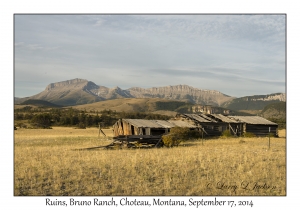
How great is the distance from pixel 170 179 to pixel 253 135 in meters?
37.0

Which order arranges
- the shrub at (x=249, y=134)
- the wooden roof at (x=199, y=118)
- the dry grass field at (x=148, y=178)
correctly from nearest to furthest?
the dry grass field at (x=148, y=178) → the shrub at (x=249, y=134) → the wooden roof at (x=199, y=118)

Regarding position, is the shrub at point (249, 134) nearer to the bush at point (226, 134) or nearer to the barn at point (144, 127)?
the bush at point (226, 134)

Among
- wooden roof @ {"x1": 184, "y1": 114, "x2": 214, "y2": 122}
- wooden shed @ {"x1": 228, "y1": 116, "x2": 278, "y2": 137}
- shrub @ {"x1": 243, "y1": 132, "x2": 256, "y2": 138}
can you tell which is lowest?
shrub @ {"x1": 243, "y1": 132, "x2": 256, "y2": 138}

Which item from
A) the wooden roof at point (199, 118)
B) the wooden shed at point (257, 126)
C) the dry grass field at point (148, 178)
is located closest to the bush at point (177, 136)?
the wooden roof at point (199, 118)

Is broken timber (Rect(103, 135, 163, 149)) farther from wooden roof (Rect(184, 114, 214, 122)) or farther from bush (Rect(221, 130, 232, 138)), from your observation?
bush (Rect(221, 130, 232, 138))

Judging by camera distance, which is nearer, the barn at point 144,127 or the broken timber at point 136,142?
the broken timber at point 136,142

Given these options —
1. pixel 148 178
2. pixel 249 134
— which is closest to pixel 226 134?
pixel 249 134

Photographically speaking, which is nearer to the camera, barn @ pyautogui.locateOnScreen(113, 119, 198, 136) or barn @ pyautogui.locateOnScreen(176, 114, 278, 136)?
barn @ pyautogui.locateOnScreen(113, 119, 198, 136)

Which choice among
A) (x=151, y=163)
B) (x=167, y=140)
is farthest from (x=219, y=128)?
(x=151, y=163)

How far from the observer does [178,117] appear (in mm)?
48938

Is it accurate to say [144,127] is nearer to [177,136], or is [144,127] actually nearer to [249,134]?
[177,136]
